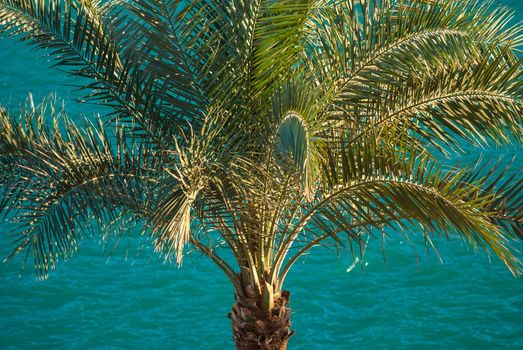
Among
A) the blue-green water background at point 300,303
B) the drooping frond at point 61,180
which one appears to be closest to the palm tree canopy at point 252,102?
the drooping frond at point 61,180

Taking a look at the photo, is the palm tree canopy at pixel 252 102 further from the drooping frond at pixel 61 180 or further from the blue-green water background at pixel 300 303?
the blue-green water background at pixel 300 303

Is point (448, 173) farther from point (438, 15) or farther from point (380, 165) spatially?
point (438, 15)

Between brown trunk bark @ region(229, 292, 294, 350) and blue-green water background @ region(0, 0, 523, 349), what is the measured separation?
12.7 feet

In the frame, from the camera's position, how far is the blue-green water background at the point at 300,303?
31.6 ft

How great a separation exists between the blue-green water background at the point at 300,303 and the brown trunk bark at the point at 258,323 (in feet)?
12.7

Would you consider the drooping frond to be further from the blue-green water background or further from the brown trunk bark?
the blue-green water background

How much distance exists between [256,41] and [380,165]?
1.18 meters

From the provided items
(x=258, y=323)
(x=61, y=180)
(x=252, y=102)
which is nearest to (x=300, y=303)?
(x=258, y=323)

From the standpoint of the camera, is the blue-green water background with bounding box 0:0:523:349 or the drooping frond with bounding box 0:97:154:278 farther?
the blue-green water background with bounding box 0:0:523:349

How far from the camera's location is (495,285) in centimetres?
1045

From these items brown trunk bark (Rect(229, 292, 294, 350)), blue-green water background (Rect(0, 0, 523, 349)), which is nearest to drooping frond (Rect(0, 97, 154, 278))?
brown trunk bark (Rect(229, 292, 294, 350))

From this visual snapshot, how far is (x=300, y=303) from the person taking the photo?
1032 cm

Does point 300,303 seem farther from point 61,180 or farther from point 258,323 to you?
point 61,180

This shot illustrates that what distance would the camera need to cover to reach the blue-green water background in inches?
379
